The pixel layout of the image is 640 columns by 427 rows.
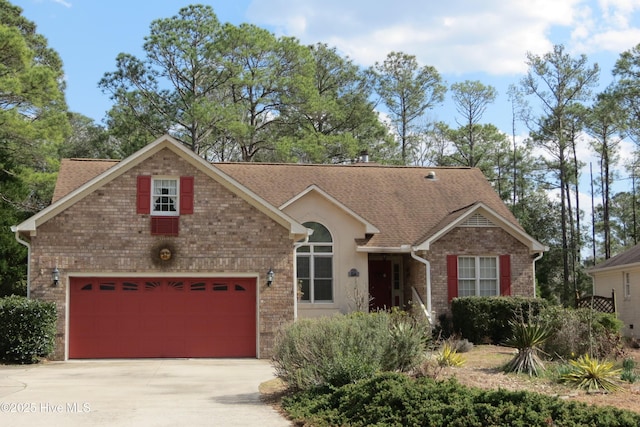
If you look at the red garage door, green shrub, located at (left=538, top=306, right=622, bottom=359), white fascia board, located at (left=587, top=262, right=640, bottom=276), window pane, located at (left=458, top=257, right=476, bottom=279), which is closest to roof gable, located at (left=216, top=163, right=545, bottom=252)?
window pane, located at (left=458, top=257, right=476, bottom=279)

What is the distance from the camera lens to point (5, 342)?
62.3ft

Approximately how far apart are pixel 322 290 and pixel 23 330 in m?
9.74

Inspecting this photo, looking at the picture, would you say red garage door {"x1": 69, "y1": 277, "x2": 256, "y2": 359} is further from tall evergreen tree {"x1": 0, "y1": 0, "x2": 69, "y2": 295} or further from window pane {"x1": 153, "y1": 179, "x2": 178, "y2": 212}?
tall evergreen tree {"x1": 0, "y1": 0, "x2": 69, "y2": 295}

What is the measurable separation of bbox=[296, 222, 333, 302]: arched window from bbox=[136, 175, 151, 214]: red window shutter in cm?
612

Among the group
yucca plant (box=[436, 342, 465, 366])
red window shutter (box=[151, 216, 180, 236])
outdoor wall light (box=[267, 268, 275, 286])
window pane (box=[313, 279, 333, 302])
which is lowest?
yucca plant (box=[436, 342, 465, 366])

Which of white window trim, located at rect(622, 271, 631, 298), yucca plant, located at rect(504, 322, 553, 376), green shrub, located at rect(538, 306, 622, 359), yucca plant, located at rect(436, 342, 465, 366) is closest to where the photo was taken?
yucca plant, located at rect(504, 322, 553, 376)

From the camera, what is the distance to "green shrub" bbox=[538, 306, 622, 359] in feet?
55.5

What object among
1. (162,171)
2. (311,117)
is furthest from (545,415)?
(311,117)

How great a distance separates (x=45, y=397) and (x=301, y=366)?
4.40m

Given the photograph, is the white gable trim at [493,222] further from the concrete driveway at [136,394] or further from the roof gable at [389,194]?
the concrete driveway at [136,394]

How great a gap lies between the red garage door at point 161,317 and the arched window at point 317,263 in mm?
4173

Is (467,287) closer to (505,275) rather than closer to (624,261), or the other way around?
(505,275)

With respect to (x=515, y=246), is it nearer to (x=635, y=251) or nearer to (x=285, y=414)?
(x=635, y=251)

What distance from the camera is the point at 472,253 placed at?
24750mm
